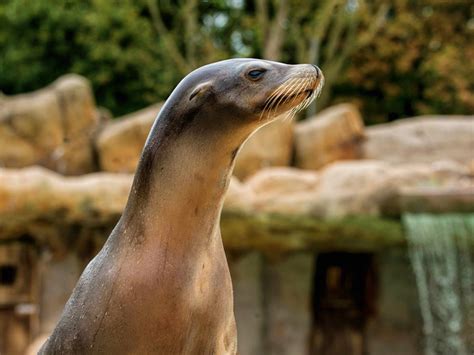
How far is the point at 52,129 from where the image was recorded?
9883 mm

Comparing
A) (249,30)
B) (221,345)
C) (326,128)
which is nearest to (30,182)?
(326,128)

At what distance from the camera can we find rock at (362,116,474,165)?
9.37 metres

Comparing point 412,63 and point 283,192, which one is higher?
point 283,192

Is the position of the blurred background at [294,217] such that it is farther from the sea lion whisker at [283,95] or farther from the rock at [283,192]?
the sea lion whisker at [283,95]

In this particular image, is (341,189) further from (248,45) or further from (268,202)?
(248,45)

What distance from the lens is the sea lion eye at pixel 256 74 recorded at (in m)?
2.22

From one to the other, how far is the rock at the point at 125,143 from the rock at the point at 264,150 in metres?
1.23

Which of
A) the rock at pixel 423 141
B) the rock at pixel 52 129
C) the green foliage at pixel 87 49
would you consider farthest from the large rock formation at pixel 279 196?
the green foliage at pixel 87 49

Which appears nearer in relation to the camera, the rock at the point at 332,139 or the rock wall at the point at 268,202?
the rock wall at the point at 268,202

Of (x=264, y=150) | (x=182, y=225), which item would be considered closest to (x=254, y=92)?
(x=182, y=225)

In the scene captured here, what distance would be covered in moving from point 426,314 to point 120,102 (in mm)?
8883

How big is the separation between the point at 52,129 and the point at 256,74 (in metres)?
8.04

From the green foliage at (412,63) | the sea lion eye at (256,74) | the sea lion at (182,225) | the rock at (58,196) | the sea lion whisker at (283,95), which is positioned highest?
the sea lion eye at (256,74)

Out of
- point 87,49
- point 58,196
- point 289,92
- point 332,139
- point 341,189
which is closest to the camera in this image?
point 289,92
